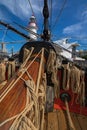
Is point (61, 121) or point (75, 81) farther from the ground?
point (75, 81)

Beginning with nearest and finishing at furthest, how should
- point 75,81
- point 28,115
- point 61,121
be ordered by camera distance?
point 28,115, point 61,121, point 75,81

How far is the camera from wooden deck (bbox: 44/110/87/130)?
10.0ft

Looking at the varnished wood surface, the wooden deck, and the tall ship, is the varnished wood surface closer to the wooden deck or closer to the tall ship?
the tall ship

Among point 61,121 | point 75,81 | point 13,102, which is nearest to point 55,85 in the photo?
point 75,81

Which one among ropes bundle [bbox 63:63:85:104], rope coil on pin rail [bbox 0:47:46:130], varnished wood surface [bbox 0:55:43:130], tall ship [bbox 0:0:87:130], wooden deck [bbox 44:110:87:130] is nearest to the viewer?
rope coil on pin rail [bbox 0:47:46:130]

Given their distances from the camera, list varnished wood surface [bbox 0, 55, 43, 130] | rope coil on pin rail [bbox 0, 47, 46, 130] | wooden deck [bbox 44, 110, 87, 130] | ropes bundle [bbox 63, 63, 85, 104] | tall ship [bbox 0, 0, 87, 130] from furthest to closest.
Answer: ropes bundle [bbox 63, 63, 85, 104] < wooden deck [bbox 44, 110, 87, 130] < tall ship [bbox 0, 0, 87, 130] < varnished wood surface [bbox 0, 55, 43, 130] < rope coil on pin rail [bbox 0, 47, 46, 130]

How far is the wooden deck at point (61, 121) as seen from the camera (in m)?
3.05

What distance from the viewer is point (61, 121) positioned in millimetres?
3268

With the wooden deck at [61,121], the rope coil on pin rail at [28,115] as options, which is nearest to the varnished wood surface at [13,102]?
the rope coil on pin rail at [28,115]

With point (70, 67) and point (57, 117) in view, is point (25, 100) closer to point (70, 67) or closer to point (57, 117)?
point (57, 117)

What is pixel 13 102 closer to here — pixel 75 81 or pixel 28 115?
pixel 28 115

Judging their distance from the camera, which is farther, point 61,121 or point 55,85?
point 55,85

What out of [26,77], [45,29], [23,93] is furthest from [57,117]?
[45,29]

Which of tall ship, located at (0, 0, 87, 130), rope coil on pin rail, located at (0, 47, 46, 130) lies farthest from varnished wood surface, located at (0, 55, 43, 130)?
tall ship, located at (0, 0, 87, 130)
